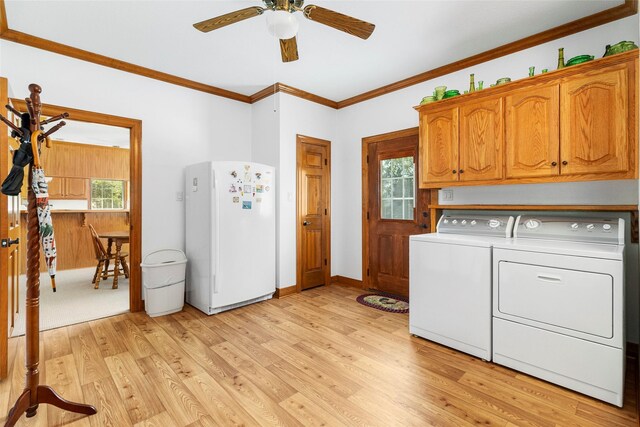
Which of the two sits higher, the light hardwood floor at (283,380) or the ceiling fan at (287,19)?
the ceiling fan at (287,19)

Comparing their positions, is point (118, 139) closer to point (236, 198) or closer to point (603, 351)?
point (236, 198)

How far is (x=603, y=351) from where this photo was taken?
1.78 meters

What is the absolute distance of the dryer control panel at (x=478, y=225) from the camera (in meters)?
2.51

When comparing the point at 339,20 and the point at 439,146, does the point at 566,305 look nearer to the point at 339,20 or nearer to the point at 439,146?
the point at 439,146

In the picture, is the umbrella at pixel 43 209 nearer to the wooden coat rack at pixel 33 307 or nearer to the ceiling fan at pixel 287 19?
the wooden coat rack at pixel 33 307

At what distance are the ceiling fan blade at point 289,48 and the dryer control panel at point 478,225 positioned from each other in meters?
Result: 1.97

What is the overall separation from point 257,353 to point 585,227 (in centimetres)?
257

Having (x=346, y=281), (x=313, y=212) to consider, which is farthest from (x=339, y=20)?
(x=346, y=281)

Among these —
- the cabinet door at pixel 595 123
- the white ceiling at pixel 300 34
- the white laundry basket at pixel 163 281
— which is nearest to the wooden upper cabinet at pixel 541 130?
the cabinet door at pixel 595 123

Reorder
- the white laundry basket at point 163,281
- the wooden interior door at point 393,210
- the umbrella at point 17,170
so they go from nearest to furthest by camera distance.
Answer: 1. the umbrella at point 17,170
2. the white laundry basket at point 163,281
3. the wooden interior door at point 393,210

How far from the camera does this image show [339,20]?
1886 mm

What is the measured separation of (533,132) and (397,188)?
162cm

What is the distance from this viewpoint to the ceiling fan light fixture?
68.1 inches

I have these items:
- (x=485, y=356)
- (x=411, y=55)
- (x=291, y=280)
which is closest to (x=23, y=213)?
(x=291, y=280)
